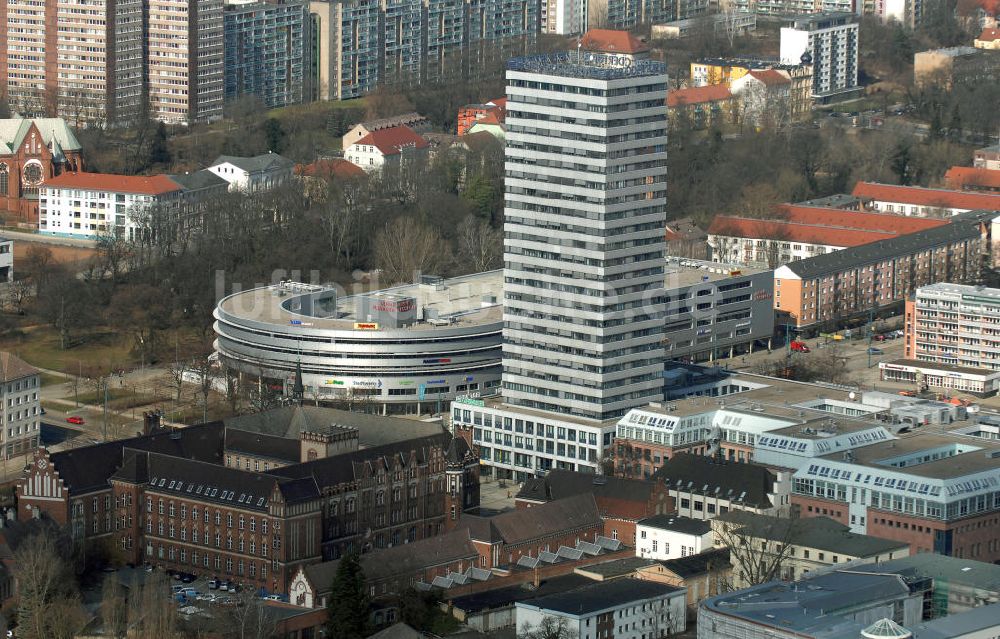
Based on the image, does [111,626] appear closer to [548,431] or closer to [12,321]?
[548,431]

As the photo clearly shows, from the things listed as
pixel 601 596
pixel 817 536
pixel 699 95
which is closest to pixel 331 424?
pixel 601 596

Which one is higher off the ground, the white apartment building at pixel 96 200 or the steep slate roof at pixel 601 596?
the white apartment building at pixel 96 200

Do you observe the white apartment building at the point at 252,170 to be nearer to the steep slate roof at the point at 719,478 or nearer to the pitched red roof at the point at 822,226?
the pitched red roof at the point at 822,226

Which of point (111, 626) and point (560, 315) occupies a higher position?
point (560, 315)

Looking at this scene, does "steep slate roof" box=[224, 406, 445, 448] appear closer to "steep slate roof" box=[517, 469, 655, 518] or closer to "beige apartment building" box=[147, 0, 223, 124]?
"steep slate roof" box=[517, 469, 655, 518]

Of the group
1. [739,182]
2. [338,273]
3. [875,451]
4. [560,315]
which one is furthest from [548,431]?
[739,182]

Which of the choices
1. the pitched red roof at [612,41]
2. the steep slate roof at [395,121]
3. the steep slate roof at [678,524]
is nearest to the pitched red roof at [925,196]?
the steep slate roof at [395,121]
